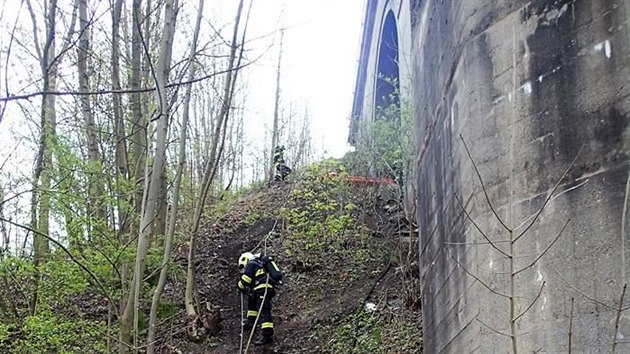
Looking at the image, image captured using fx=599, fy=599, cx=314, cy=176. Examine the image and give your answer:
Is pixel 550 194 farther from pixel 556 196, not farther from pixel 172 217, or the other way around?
pixel 172 217

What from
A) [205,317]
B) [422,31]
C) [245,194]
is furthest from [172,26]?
[245,194]

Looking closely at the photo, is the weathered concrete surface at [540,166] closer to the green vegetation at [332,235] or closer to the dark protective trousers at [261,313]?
the dark protective trousers at [261,313]

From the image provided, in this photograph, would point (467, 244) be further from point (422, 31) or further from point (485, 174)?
point (422, 31)

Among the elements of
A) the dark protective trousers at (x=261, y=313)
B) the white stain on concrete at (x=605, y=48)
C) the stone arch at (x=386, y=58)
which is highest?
the stone arch at (x=386, y=58)

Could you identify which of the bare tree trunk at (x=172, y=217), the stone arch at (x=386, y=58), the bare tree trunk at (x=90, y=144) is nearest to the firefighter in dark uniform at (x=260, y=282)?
the bare tree trunk at (x=90, y=144)

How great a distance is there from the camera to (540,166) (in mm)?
3486

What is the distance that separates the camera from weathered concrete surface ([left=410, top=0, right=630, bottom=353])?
306 cm

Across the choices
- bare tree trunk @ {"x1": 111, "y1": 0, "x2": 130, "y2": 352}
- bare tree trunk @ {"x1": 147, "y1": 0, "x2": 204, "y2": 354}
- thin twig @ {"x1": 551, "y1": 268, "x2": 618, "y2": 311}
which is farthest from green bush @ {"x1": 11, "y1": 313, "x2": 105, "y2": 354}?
thin twig @ {"x1": 551, "y1": 268, "x2": 618, "y2": 311}

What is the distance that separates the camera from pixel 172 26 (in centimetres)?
502

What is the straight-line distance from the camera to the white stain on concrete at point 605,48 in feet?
10.3

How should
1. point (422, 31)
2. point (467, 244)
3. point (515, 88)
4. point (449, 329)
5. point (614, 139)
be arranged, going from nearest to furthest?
1. point (614, 139)
2. point (515, 88)
3. point (467, 244)
4. point (449, 329)
5. point (422, 31)

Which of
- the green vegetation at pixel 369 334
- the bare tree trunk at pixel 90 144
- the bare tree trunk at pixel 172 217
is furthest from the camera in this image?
the green vegetation at pixel 369 334

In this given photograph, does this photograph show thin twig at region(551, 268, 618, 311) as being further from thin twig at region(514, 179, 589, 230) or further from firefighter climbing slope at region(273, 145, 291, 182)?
firefighter climbing slope at region(273, 145, 291, 182)

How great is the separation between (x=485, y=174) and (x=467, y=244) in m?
0.60
